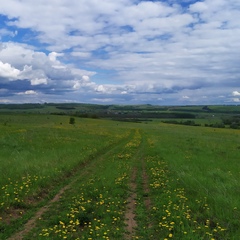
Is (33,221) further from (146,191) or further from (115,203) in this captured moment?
(146,191)

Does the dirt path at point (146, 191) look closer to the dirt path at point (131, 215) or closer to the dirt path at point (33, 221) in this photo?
the dirt path at point (131, 215)

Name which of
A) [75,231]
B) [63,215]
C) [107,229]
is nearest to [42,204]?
[63,215]

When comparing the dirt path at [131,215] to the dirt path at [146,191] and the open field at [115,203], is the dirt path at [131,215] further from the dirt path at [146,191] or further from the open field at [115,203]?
the dirt path at [146,191]

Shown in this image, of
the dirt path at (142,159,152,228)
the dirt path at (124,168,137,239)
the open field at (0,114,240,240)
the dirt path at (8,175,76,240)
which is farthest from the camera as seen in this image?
the dirt path at (142,159,152,228)

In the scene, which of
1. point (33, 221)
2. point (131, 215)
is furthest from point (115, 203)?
point (33, 221)

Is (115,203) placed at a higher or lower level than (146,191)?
higher

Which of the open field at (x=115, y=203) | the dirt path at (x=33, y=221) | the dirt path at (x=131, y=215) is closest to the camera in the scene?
the dirt path at (x=33, y=221)

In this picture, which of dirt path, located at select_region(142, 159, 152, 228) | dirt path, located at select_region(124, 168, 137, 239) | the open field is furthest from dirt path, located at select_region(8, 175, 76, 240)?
dirt path, located at select_region(142, 159, 152, 228)

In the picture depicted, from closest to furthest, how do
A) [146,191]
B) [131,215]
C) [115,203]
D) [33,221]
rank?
1. [33,221]
2. [131,215]
3. [115,203]
4. [146,191]

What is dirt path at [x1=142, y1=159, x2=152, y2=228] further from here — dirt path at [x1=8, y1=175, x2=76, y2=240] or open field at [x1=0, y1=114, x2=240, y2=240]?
dirt path at [x1=8, y1=175, x2=76, y2=240]

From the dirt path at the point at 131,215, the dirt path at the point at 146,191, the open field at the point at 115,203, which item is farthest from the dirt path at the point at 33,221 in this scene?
the dirt path at the point at 146,191

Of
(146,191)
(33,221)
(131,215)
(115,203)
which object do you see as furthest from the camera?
(146,191)

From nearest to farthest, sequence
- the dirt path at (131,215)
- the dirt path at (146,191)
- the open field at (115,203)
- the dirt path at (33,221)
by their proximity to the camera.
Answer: the dirt path at (33,221) < the open field at (115,203) < the dirt path at (131,215) < the dirt path at (146,191)

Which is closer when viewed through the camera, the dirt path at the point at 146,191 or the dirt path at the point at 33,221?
the dirt path at the point at 33,221
